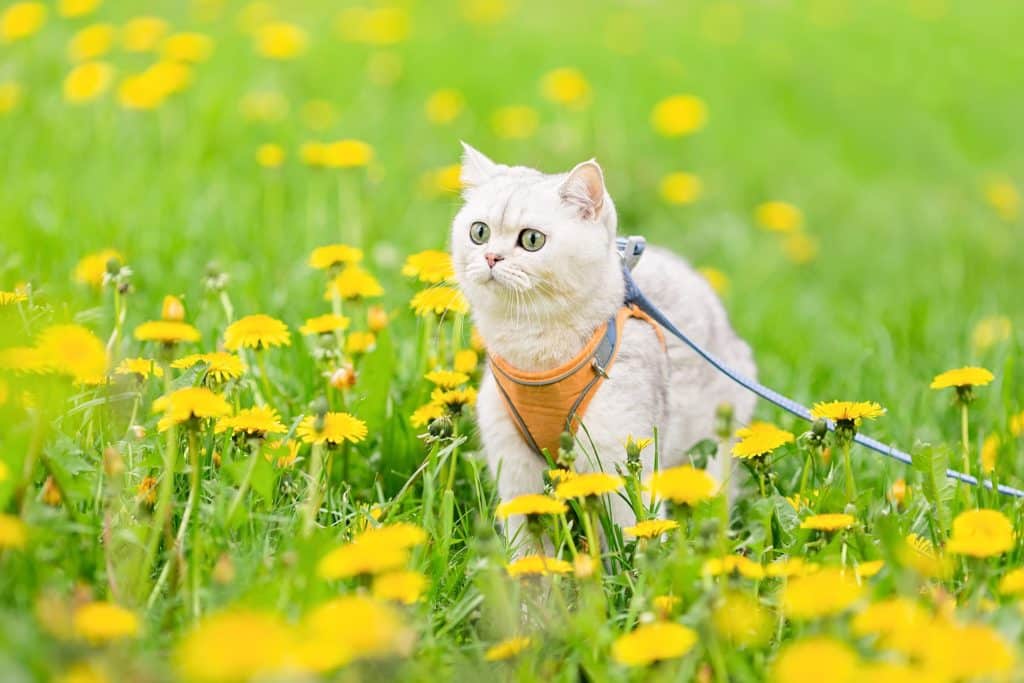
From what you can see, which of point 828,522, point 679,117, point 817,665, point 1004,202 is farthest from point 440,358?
point 1004,202

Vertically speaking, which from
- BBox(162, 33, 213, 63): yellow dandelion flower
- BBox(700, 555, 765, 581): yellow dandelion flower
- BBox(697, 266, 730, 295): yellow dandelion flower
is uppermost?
BBox(162, 33, 213, 63): yellow dandelion flower

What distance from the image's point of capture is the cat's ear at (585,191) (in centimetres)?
270

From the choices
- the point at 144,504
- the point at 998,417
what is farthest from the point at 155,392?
the point at 998,417

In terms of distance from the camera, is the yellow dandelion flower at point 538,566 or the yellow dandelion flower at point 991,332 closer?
the yellow dandelion flower at point 538,566

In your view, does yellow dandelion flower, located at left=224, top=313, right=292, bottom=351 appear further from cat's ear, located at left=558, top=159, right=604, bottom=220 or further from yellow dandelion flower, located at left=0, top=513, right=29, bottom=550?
yellow dandelion flower, located at left=0, top=513, right=29, bottom=550

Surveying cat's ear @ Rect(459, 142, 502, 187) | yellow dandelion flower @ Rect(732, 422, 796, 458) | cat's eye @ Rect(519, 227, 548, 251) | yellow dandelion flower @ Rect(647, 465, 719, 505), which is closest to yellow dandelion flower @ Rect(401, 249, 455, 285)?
cat's ear @ Rect(459, 142, 502, 187)

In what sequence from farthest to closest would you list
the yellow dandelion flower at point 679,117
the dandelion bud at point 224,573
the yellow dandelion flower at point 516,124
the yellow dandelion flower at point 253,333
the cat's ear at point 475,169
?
the yellow dandelion flower at point 679,117
the yellow dandelion flower at point 516,124
the cat's ear at point 475,169
the yellow dandelion flower at point 253,333
the dandelion bud at point 224,573

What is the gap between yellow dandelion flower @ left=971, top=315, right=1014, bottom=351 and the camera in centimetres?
416

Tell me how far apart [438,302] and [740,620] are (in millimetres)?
1434

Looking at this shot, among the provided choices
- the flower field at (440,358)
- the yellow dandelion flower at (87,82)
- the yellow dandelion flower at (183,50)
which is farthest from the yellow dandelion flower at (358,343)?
the yellow dandelion flower at (87,82)

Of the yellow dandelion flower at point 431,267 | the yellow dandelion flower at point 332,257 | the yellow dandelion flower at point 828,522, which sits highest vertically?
the yellow dandelion flower at point 332,257

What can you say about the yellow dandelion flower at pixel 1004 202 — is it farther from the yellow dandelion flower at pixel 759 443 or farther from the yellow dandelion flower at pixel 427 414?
the yellow dandelion flower at pixel 427 414

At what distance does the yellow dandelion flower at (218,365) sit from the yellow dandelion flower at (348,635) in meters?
1.12

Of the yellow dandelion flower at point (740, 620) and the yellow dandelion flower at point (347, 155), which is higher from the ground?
the yellow dandelion flower at point (347, 155)
